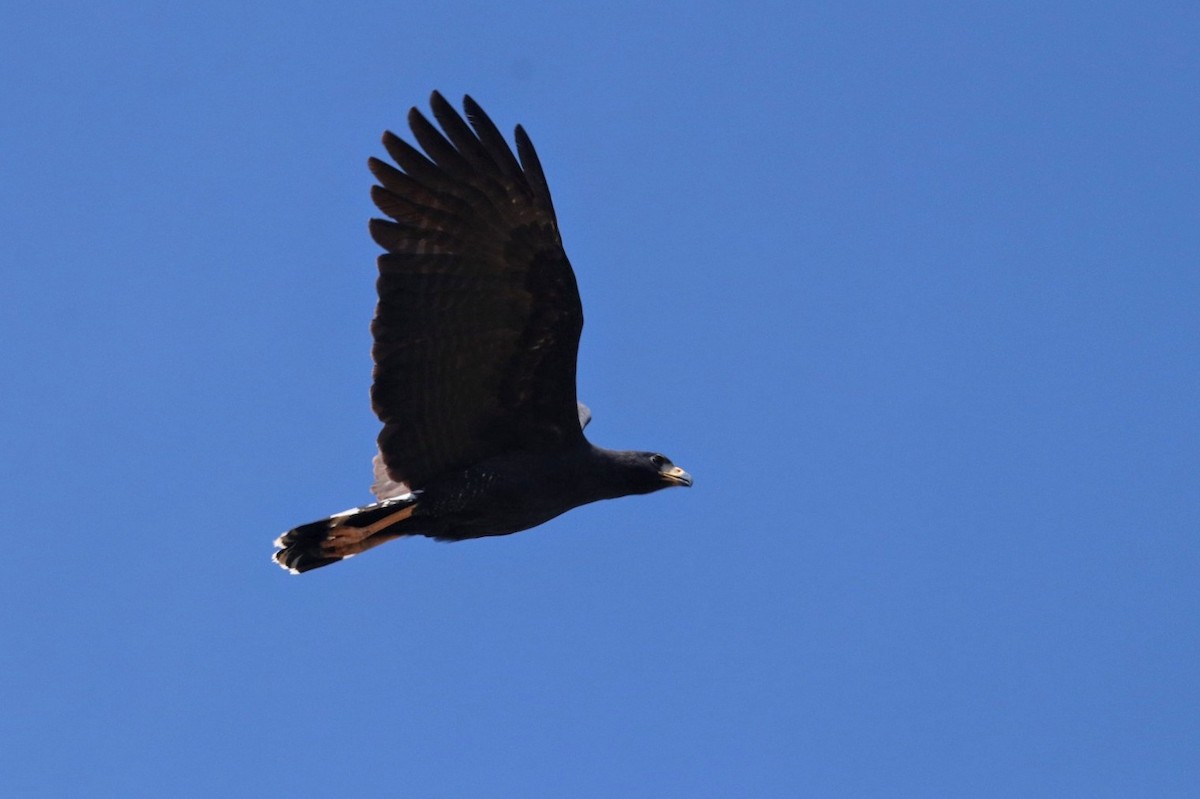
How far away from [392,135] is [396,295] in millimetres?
1205

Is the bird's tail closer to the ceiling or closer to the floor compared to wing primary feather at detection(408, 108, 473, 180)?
closer to the floor

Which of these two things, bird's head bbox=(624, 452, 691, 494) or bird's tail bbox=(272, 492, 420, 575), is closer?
bird's tail bbox=(272, 492, 420, 575)

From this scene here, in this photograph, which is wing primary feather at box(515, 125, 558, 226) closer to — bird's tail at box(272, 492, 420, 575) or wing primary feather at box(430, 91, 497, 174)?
wing primary feather at box(430, 91, 497, 174)

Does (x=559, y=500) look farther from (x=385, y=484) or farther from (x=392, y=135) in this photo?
(x=392, y=135)

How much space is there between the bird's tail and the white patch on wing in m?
0.35

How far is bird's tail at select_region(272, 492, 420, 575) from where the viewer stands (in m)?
14.1

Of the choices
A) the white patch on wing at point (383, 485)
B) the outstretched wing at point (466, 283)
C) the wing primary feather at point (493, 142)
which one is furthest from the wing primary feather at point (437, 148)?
the white patch on wing at point (383, 485)

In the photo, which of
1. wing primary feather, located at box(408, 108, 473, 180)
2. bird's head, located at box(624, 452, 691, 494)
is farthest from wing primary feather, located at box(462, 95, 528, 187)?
bird's head, located at box(624, 452, 691, 494)

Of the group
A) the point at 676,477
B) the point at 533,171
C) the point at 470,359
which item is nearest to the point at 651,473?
the point at 676,477

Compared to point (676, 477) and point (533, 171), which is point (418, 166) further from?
point (676, 477)

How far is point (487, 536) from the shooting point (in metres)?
14.4

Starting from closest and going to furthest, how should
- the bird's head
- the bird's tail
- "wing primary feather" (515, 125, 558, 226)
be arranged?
"wing primary feather" (515, 125, 558, 226) → the bird's tail → the bird's head

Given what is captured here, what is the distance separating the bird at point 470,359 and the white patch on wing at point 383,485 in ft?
0.16

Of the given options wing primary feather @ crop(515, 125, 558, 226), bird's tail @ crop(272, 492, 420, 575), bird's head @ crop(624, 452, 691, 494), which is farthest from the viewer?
bird's head @ crop(624, 452, 691, 494)
